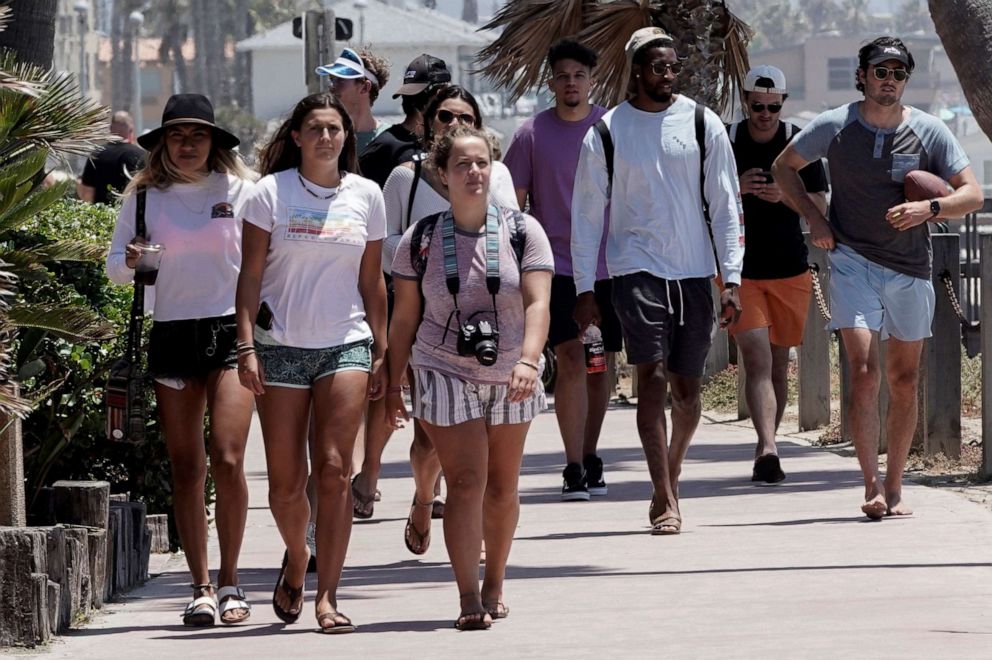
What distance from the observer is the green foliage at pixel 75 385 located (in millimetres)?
8242

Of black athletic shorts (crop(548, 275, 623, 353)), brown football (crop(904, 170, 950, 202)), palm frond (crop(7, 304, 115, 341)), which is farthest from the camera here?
black athletic shorts (crop(548, 275, 623, 353))

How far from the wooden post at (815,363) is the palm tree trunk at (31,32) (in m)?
4.86

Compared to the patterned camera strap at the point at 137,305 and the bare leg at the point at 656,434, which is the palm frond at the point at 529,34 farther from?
the patterned camera strap at the point at 137,305

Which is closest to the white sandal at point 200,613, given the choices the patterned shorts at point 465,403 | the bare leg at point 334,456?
the bare leg at point 334,456

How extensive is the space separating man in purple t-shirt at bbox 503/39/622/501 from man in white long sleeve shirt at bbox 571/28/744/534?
797mm

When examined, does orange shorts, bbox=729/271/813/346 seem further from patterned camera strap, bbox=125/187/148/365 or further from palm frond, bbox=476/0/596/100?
palm frond, bbox=476/0/596/100

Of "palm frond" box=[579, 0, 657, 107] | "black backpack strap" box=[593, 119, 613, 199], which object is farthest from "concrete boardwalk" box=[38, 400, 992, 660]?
"palm frond" box=[579, 0, 657, 107]

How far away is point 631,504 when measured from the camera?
983 cm

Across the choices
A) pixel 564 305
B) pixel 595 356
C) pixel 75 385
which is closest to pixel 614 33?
pixel 564 305

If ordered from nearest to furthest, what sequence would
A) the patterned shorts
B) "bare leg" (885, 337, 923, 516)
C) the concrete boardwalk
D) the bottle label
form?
the concrete boardwalk
the patterned shorts
"bare leg" (885, 337, 923, 516)
the bottle label

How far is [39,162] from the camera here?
Result: 7.55 meters

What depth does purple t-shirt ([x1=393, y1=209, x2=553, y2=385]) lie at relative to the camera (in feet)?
22.7

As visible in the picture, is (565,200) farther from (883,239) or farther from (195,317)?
(195,317)

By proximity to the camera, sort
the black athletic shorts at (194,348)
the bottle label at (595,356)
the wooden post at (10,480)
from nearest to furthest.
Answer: the wooden post at (10,480), the black athletic shorts at (194,348), the bottle label at (595,356)
